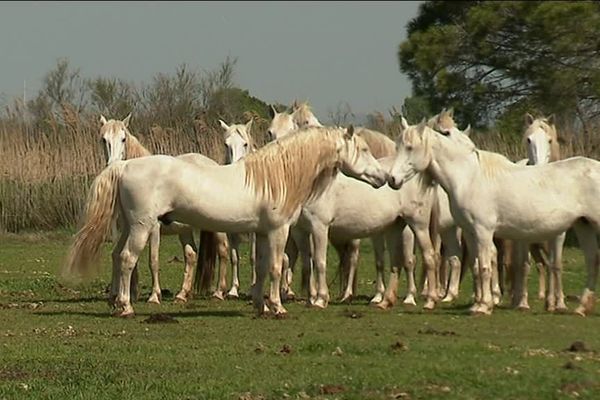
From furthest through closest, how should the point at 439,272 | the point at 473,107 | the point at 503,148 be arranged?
the point at 473,107, the point at 503,148, the point at 439,272

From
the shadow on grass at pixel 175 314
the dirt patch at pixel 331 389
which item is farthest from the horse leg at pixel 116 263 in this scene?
the dirt patch at pixel 331 389

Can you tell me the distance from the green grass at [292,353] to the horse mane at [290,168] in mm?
1325

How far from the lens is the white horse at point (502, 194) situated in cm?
1412

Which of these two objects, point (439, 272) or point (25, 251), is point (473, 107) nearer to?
point (25, 251)

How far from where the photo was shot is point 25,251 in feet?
84.5

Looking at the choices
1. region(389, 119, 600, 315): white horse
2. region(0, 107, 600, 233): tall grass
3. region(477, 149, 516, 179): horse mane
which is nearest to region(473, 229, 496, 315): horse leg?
region(389, 119, 600, 315): white horse

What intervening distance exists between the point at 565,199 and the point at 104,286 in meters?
7.42

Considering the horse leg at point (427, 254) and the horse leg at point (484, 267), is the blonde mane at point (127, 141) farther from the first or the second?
the horse leg at point (484, 267)

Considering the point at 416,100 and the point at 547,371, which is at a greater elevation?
the point at 416,100

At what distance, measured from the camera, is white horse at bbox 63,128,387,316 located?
13664mm

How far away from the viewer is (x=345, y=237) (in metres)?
16.0

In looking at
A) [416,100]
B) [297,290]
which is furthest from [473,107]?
[297,290]

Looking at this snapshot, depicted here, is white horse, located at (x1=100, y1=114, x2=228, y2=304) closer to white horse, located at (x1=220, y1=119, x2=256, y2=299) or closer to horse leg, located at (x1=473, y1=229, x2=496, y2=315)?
white horse, located at (x1=220, y1=119, x2=256, y2=299)

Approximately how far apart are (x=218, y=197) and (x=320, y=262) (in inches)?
80.6
